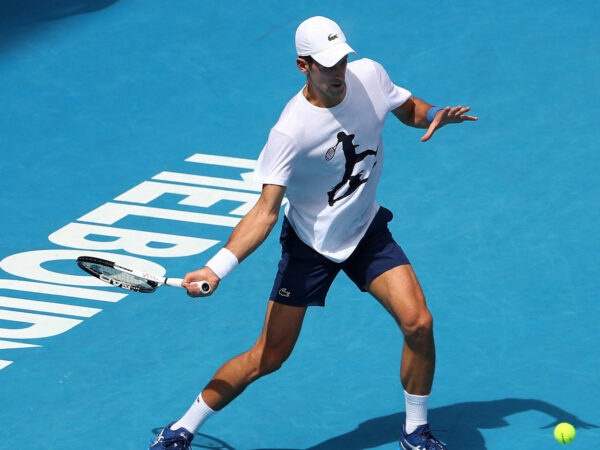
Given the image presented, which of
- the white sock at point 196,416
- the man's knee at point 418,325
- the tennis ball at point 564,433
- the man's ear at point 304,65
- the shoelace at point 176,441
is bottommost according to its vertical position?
the tennis ball at point 564,433

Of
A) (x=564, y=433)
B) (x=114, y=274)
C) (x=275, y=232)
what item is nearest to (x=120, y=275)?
(x=114, y=274)

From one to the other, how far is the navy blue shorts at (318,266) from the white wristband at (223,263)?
55 cm

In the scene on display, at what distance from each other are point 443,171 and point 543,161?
788mm

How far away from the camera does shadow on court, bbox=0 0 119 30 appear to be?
14.5 m

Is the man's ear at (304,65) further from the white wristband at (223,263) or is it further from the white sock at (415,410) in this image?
the white sock at (415,410)

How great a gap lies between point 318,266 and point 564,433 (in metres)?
1.63

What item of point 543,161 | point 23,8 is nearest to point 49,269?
point 543,161

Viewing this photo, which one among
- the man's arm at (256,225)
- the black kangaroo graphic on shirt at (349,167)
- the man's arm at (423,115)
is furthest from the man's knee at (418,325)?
the man's arm at (423,115)

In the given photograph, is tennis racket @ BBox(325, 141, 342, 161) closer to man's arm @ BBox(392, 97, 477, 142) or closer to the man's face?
the man's face

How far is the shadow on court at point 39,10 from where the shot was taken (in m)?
14.5

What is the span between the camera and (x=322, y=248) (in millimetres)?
7750

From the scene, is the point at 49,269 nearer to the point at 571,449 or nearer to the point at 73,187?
the point at 73,187

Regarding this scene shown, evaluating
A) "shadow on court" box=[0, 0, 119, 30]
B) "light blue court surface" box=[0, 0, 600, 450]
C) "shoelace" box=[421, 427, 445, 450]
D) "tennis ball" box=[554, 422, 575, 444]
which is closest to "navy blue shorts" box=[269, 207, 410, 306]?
"shoelace" box=[421, 427, 445, 450]

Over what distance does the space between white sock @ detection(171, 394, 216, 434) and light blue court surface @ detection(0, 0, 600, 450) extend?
1.11ft
